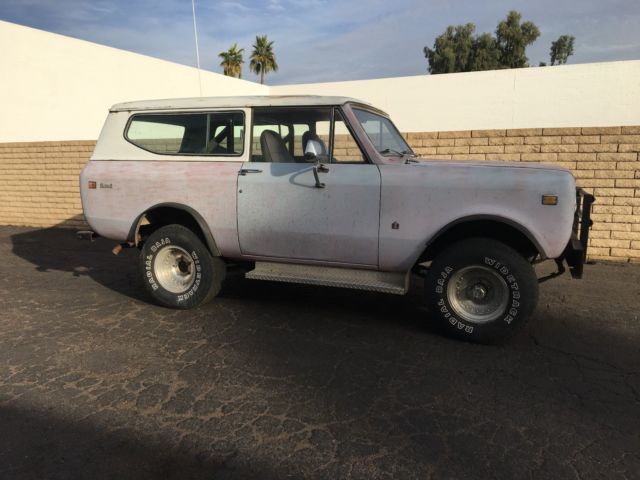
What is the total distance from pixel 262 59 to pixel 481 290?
50.7m

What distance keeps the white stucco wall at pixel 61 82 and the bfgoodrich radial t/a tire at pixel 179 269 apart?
38.4 ft

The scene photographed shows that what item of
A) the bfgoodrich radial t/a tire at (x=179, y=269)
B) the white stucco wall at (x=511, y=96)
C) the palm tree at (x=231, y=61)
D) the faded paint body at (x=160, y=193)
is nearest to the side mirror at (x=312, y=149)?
the faded paint body at (x=160, y=193)

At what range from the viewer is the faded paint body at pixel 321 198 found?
11.9 ft

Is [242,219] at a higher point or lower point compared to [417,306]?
higher

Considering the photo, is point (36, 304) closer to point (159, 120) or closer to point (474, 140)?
point (159, 120)

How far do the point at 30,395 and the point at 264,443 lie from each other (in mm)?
1700

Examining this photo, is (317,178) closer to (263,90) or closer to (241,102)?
(241,102)

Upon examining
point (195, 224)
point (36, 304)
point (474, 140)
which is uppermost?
point (474, 140)

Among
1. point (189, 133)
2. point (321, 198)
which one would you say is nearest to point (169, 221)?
point (189, 133)

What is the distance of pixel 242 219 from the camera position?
436cm

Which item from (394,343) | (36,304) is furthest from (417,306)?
(36,304)

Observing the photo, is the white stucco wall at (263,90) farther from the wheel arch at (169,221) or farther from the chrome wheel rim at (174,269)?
the chrome wheel rim at (174,269)

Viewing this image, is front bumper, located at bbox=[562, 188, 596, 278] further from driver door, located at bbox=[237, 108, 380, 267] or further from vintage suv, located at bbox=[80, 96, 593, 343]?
driver door, located at bbox=[237, 108, 380, 267]

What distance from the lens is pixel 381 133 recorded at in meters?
4.51
